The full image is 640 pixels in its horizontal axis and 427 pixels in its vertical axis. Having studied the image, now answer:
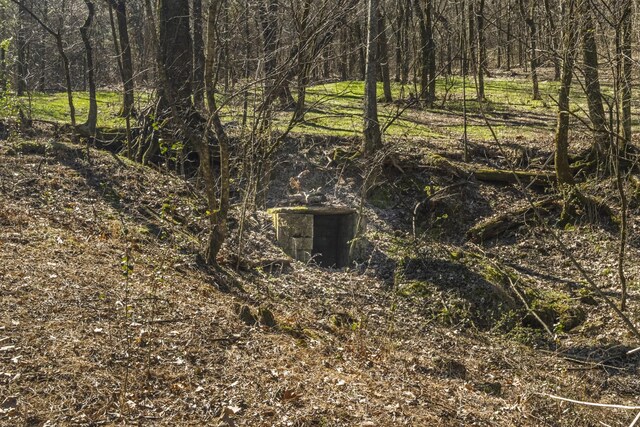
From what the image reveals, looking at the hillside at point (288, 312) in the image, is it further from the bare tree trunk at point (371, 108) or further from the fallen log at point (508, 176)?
the bare tree trunk at point (371, 108)

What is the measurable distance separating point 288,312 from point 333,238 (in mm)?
3976

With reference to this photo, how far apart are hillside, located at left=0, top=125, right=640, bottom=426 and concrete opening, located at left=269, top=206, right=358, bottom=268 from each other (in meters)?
0.35

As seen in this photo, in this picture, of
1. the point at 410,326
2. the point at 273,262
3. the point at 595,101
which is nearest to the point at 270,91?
the point at 273,262

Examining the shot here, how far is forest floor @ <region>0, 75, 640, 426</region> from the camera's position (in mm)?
→ 5805

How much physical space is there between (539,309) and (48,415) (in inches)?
294

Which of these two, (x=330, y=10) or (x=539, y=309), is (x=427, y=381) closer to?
(x=539, y=309)

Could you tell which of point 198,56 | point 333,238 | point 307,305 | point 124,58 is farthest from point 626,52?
point 124,58

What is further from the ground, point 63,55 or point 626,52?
point 63,55

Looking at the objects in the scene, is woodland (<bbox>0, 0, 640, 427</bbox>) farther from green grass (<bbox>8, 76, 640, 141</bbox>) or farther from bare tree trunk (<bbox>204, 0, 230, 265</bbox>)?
green grass (<bbox>8, 76, 640, 141</bbox>)

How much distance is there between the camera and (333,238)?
12.6 m

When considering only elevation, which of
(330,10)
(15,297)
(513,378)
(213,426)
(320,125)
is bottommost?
(513,378)

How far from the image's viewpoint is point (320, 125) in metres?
17.1

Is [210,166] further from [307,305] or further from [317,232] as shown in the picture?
[317,232]

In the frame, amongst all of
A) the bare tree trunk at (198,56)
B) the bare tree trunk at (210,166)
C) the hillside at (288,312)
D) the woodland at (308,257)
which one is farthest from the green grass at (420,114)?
the bare tree trunk at (210,166)
